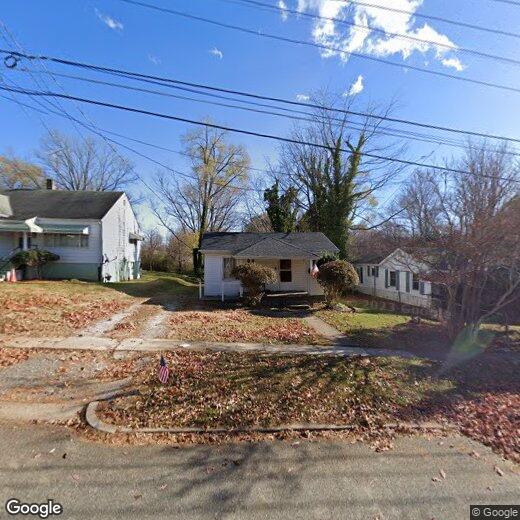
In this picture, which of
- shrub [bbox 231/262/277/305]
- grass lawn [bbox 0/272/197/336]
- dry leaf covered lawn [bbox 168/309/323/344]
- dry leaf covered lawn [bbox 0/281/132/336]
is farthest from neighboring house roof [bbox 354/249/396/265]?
dry leaf covered lawn [bbox 0/281/132/336]

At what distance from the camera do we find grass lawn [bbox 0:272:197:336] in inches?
357

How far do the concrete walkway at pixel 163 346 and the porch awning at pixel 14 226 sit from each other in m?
14.2

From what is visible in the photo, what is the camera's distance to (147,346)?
7.80 meters

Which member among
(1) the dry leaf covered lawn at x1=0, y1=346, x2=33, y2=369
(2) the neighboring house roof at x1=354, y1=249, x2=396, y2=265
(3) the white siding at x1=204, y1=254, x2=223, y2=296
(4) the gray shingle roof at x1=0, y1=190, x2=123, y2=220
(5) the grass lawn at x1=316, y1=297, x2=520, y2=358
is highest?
(4) the gray shingle roof at x1=0, y1=190, x2=123, y2=220

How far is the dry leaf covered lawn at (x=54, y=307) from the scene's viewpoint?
29.5ft

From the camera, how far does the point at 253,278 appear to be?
48.9 feet

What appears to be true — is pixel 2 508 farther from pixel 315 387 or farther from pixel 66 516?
pixel 315 387

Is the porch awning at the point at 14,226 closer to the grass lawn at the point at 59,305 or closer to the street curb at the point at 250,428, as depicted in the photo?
the grass lawn at the point at 59,305

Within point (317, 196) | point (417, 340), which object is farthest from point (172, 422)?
point (317, 196)

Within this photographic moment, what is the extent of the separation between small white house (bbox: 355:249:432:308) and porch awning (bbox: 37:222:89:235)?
19.5 meters

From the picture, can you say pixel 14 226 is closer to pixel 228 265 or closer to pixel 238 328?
pixel 228 265

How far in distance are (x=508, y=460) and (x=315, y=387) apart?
271 cm

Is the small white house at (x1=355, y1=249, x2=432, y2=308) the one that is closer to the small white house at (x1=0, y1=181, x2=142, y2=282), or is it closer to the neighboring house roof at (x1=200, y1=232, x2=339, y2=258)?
the neighboring house roof at (x1=200, y1=232, x2=339, y2=258)

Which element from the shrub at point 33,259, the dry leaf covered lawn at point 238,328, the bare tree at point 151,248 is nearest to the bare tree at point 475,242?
the dry leaf covered lawn at point 238,328
